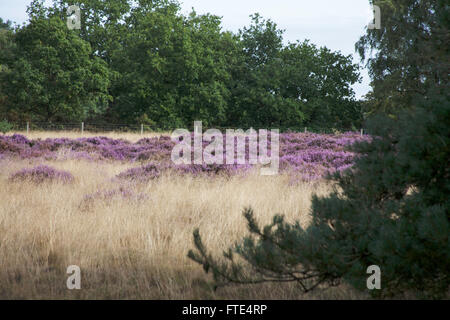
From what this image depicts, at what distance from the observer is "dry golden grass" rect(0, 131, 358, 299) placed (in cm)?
341

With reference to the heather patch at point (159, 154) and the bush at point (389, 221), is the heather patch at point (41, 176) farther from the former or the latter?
the bush at point (389, 221)

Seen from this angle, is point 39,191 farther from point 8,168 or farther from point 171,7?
point 171,7

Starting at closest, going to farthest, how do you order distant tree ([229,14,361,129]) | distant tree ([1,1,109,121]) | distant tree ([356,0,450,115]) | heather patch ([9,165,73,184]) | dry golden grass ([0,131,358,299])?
distant tree ([356,0,450,115]) → dry golden grass ([0,131,358,299]) → heather patch ([9,165,73,184]) → distant tree ([1,1,109,121]) → distant tree ([229,14,361,129])

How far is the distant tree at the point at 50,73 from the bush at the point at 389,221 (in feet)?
100.0

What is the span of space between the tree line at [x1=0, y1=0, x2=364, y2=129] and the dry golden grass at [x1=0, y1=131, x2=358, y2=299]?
26.0m

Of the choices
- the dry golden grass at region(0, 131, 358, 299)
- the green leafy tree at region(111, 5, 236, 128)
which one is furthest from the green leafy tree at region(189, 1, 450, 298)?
the green leafy tree at region(111, 5, 236, 128)

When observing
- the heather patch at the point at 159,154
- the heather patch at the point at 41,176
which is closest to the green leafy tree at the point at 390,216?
the heather patch at the point at 159,154

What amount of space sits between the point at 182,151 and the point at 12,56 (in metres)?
26.4

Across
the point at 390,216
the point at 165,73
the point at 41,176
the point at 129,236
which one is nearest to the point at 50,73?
the point at 165,73

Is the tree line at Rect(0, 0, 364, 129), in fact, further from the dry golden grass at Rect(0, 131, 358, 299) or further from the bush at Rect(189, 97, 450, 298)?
the bush at Rect(189, 97, 450, 298)

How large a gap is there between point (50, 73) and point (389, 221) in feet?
108

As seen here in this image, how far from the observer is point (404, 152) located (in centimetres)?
255

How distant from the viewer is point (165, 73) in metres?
35.2
